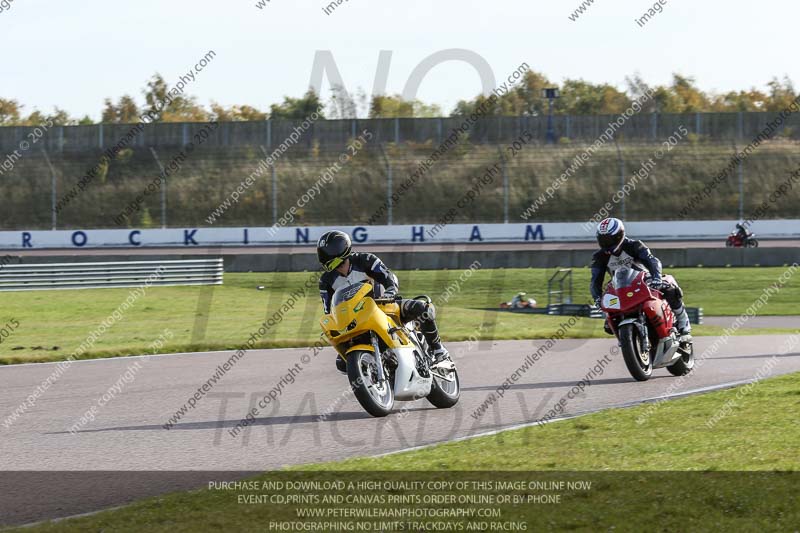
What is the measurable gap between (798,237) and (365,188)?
61.4 feet

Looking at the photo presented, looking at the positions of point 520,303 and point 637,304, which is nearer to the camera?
point 637,304

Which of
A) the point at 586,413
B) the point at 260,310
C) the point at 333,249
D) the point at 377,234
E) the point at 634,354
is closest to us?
the point at 333,249

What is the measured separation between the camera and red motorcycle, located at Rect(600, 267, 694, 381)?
36.8 ft

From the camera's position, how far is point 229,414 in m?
9.73

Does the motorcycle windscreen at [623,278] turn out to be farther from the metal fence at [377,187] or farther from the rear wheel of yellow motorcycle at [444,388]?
the metal fence at [377,187]

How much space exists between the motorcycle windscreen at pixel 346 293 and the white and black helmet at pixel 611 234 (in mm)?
3402

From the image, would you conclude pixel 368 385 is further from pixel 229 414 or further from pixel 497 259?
pixel 497 259

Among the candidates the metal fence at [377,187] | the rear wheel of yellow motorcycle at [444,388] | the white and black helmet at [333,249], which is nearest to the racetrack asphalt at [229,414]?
the rear wheel of yellow motorcycle at [444,388]

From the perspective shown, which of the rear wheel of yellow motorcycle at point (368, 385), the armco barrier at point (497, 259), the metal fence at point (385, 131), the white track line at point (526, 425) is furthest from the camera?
the metal fence at point (385, 131)

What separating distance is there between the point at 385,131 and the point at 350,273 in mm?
45958

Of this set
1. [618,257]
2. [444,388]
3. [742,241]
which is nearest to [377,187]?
[742,241]

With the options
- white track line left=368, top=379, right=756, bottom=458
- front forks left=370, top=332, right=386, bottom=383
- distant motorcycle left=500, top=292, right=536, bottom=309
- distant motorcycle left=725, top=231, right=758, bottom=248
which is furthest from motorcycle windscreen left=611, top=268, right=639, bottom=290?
distant motorcycle left=725, top=231, right=758, bottom=248

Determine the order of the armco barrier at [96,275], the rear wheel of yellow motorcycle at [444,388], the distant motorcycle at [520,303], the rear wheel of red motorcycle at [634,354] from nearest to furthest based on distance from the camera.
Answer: the rear wheel of yellow motorcycle at [444,388] < the rear wheel of red motorcycle at [634,354] < the distant motorcycle at [520,303] < the armco barrier at [96,275]

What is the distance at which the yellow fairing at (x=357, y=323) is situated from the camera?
8.81 meters
